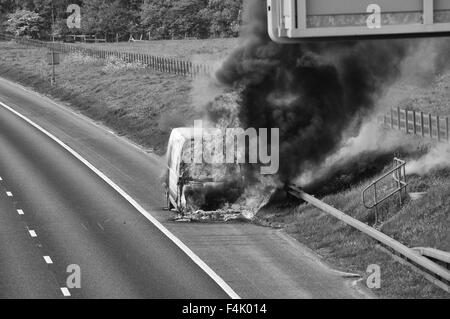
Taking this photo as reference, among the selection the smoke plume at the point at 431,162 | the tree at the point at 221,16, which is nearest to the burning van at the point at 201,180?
the smoke plume at the point at 431,162

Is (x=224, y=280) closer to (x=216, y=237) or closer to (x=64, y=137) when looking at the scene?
(x=216, y=237)

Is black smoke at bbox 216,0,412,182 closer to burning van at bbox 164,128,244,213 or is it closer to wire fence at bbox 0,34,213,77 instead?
burning van at bbox 164,128,244,213

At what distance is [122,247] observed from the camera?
83.4 ft

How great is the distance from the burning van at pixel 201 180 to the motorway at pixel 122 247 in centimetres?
91

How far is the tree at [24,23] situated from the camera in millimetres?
116812

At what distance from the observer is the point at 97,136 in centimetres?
4703

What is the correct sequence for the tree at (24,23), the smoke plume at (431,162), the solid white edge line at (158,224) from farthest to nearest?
the tree at (24,23)
the smoke plume at (431,162)
the solid white edge line at (158,224)

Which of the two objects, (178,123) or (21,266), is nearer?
(21,266)

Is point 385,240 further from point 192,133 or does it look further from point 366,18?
point 192,133

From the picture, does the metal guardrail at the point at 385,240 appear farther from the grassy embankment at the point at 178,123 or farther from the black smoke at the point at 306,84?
the black smoke at the point at 306,84

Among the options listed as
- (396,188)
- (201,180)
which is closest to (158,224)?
(201,180)

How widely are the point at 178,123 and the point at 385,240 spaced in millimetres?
24954

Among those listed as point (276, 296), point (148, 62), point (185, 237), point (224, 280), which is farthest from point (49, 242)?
point (148, 62)

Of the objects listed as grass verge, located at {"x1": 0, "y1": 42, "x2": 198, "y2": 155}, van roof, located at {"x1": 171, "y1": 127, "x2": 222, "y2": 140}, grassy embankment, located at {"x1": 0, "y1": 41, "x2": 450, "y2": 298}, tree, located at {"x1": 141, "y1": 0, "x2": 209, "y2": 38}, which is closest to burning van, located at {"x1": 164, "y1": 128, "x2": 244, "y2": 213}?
van roof, located at {"x1": 171, "y1": 127, "x2": 222, "y2": 140}
